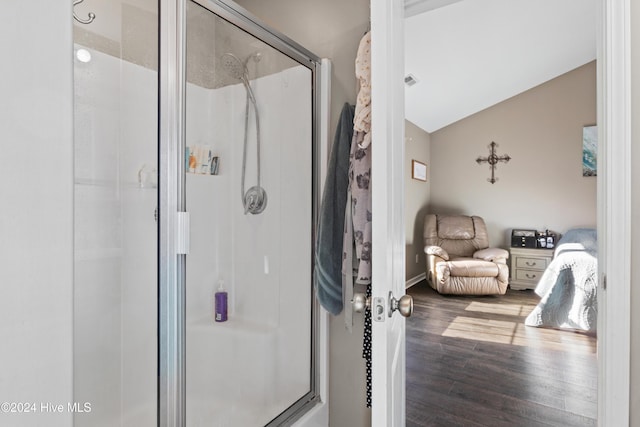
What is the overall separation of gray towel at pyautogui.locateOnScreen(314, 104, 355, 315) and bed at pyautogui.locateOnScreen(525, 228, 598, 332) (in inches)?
108

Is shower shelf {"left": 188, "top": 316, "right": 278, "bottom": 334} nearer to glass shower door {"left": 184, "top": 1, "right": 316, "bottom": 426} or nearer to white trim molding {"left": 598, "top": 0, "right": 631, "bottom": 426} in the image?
glass shower door {"left": 184, "top": 1, "right": 316, "bottom": 426}

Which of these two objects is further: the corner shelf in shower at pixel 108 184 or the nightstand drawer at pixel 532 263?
the nightstand drawer at pixel 532 263

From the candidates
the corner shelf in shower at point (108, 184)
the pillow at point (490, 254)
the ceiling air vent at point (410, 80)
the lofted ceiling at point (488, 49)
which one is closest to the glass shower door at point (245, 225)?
the corner shelf in shower at point (108, 184)

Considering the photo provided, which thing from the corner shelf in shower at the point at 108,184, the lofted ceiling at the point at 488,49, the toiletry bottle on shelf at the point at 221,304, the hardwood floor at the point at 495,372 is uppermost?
the lofted ceiling at the point at 488,49

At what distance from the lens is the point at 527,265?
4.95 meters

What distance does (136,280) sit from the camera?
4.37ft

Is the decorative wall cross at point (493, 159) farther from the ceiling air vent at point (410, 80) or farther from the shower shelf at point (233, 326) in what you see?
the shower shelf at point (233, 326)

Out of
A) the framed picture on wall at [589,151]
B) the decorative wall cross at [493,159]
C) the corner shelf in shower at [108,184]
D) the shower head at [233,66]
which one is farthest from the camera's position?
the decorative wall cross at [493,159]

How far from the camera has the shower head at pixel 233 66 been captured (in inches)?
54.0

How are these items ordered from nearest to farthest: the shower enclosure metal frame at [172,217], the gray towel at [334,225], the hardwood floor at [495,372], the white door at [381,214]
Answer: the white door at [381,214] → the shower enclosure metal frame at [172,217] → the gray towel at [334,225] → the hardwood floor at [495,372]

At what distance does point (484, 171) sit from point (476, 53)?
2.35 m

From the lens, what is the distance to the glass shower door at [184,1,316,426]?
127 centimetres
